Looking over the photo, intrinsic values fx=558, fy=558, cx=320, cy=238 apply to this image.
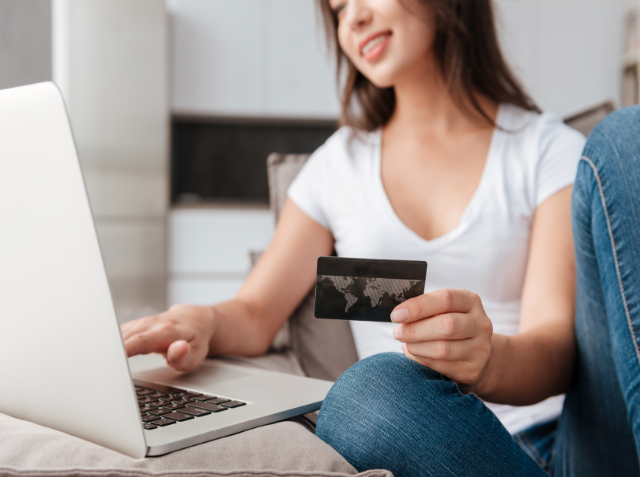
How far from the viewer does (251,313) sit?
0.91 metres

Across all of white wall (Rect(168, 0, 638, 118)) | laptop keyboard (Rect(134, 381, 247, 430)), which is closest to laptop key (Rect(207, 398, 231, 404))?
laptop keyboard (Rect(134, 381, 247, 430))

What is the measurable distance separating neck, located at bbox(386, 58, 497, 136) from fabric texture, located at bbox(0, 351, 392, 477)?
728 mm

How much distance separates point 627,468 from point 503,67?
718 mm

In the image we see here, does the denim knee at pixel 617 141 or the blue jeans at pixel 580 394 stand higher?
the denim knee at pixel 617 141

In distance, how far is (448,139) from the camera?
1029 millimetres

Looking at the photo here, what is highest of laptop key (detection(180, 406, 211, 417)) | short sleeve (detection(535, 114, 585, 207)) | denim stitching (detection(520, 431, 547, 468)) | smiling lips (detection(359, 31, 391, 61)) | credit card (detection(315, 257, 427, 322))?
smiling lips (detection(359, 31, 391, 61))

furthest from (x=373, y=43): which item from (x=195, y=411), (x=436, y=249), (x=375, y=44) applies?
(x=195, y=411)

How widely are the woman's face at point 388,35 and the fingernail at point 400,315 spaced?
63 cm

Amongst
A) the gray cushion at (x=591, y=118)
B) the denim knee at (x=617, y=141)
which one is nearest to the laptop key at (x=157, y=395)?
the denim knee at (x=617, y=141)

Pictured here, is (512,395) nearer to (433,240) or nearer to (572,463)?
(572,463)

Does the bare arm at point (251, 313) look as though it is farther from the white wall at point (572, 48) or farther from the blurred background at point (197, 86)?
the white wall at point (572, 48)

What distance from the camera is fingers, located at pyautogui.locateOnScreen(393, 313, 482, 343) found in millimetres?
483

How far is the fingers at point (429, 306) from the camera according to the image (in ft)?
1.55

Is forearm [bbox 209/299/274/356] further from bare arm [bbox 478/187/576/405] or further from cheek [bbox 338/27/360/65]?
cheek [bbox 338/27/360/65]
